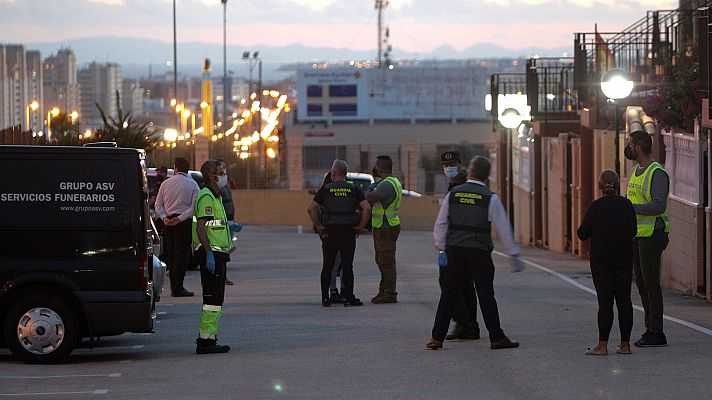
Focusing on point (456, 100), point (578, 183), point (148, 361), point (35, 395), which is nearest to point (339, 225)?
point (148, 361)

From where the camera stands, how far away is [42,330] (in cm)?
1246

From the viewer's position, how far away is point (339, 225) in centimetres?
1722

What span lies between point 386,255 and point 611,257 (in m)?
5.60

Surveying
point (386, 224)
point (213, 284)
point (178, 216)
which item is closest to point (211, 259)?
point (213, 284)

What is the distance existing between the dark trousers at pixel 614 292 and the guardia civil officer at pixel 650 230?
0.53 m

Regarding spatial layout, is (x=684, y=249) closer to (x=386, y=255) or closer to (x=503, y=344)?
(x=386, y=255)

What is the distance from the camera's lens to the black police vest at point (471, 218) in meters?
12.5

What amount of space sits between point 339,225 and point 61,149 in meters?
5.36

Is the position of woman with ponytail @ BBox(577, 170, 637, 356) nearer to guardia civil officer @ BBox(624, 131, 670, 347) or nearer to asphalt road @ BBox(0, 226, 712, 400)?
asphalt road @ BBox(0, 226, 712, 400)

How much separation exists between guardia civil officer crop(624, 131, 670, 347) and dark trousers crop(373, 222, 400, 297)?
199 inches

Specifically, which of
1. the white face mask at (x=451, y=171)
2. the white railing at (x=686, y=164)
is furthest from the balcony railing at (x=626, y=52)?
the white face mask at (x=451, y=171)

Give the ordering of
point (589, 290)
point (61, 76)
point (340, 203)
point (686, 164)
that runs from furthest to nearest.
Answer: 1. point (61, 76)
2. point (589, 290)
3. point (686, 164)
4. point (340, 203)

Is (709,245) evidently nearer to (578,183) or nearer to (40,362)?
(40,362)

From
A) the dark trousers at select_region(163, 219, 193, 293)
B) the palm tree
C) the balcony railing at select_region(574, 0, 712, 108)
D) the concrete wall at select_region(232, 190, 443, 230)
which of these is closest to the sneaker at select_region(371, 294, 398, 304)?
the dark trousers at select_region(163, 219, 193, 293)
